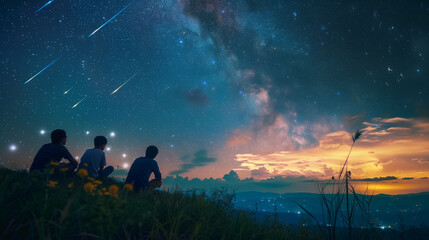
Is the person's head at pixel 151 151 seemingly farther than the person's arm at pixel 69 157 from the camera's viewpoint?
Yes

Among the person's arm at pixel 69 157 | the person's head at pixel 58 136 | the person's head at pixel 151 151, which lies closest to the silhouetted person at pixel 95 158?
the person's arm at pixel 69 157

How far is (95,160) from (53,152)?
53.7 inches

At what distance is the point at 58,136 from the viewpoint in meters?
6.05

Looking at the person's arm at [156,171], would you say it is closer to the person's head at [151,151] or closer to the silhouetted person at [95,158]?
the person's head at [151,151]

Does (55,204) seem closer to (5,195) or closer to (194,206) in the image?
(5,195)

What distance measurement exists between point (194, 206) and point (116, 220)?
1514 millimetres

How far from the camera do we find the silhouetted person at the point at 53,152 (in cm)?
565

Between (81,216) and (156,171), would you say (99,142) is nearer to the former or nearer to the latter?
(156,171)

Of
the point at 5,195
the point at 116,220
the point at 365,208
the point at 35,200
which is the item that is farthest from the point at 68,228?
the point at 365,208

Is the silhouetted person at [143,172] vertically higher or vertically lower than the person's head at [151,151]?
lower

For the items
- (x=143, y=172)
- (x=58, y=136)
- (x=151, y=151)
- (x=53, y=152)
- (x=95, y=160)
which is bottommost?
(x=143, y=172)

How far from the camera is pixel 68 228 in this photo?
199cm

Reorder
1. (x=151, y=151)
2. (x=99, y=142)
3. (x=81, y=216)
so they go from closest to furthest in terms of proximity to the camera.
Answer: (x=81, y=216) < (x=151, y=151) < (x=99, y=142)

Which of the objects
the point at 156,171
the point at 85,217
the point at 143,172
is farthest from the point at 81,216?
the point at 156,171
